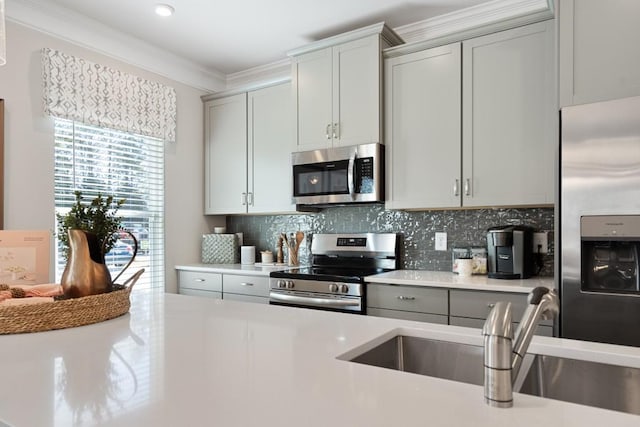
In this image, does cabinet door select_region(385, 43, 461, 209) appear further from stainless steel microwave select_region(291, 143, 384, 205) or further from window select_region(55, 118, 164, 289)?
window select_region(55, 118, 164, 289)

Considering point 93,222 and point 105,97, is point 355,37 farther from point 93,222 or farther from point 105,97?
point 93,222

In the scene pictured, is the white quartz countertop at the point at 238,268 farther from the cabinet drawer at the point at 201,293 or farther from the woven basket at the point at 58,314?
the woven basket at the point at 58,314

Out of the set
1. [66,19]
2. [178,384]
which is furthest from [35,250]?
[66,19]

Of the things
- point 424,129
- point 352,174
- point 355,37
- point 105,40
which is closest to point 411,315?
point 352,174

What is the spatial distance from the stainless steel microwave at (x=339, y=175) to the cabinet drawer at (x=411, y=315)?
2.45ft

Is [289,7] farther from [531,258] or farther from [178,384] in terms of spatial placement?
[178,384]

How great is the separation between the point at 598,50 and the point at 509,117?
0.66 metres

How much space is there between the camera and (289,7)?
2873mm

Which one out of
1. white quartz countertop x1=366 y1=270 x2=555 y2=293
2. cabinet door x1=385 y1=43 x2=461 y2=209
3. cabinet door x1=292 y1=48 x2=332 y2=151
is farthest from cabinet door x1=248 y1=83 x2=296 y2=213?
white quartz countertop x1=366 y1=270 x2=555 y2=293

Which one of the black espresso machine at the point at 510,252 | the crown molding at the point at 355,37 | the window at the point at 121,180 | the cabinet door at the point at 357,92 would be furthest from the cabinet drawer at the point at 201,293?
the black espresso machine at the point at 510,252

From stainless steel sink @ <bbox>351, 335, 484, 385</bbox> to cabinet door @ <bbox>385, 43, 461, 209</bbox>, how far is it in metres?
1.61

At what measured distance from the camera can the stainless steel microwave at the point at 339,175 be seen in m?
2.95

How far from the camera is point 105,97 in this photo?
3146 mm

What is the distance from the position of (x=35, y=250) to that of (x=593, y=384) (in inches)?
71.1
